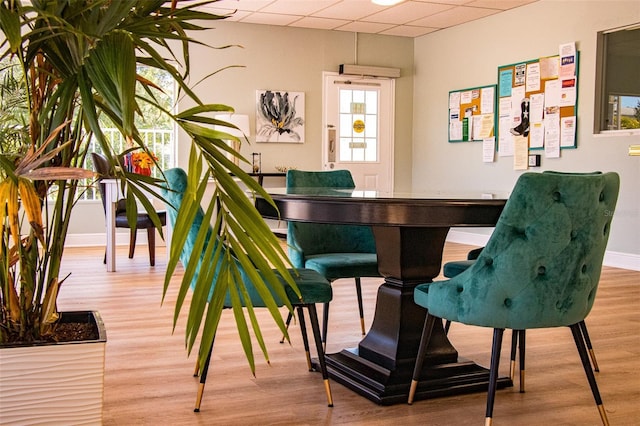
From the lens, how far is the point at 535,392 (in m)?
2.87

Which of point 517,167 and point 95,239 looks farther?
point 95,239

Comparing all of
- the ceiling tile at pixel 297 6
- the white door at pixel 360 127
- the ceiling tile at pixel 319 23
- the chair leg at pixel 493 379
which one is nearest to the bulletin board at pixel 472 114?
the white door at pixel 360 127

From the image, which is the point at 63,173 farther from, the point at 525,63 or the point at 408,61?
the point at 408,61

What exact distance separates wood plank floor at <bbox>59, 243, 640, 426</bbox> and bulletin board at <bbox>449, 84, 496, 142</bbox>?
3702 mm

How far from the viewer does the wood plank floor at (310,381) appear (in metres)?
2.55

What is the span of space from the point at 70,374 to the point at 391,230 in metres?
1.46

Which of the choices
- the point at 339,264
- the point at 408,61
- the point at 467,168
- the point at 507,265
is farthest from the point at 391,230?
the point at 408,61

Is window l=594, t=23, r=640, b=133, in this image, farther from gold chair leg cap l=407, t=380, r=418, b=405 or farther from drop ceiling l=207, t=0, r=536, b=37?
gold chair leg cap l=407, t=380, r=418, b=405

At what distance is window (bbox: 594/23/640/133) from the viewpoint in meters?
6.29

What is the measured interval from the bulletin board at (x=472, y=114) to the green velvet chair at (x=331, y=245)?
4487mm

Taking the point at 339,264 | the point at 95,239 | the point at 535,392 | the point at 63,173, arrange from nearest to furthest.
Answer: the point at 63,173 < the point at 535,392 < the point at 339,264 < the point at 95,239

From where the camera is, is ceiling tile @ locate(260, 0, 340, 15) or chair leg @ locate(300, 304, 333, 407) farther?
ceiling tile @ locate(260, 0, 340, 15)

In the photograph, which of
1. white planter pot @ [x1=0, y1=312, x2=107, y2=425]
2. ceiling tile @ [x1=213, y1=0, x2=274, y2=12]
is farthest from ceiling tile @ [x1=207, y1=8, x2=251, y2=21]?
white planter pot @ [x1=0, y1=312, x2=107, y2=425]

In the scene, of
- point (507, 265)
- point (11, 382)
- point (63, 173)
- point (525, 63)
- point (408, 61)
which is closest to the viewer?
point (63, 173)
